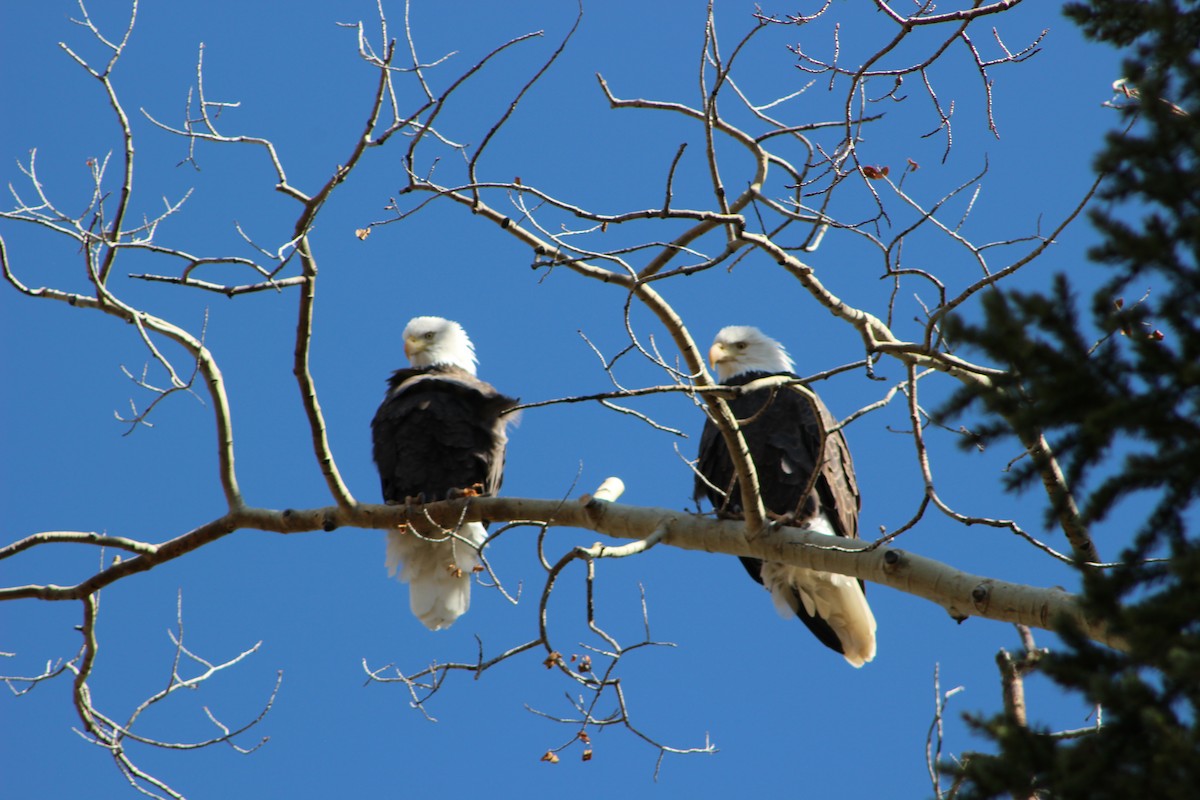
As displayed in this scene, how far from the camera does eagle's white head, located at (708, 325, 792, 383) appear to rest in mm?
6375

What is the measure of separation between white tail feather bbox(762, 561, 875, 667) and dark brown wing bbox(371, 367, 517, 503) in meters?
1.44

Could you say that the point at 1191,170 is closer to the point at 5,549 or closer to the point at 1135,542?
the point at 1135,542

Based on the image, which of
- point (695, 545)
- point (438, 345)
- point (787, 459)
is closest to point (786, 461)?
point (787, 459)

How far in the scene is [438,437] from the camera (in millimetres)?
5773

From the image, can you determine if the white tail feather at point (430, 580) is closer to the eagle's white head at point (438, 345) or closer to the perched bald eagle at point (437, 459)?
the perched bald eagle at point (437, 459)

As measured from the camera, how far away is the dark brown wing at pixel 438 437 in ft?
18.9

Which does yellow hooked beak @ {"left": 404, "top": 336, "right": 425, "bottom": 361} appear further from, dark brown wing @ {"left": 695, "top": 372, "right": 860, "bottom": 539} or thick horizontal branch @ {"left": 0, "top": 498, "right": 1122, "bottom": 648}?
thick horizontal branch @ {"left": 0, "top": 498, "right": 1122, "bottom": 648}

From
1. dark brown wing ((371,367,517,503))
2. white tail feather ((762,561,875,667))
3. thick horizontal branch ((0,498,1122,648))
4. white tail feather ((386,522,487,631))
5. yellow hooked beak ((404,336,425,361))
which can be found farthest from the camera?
yellow hooked beak ((404,336,425,361))

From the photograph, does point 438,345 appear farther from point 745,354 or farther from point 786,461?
point 786,461

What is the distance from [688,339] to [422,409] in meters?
2.61

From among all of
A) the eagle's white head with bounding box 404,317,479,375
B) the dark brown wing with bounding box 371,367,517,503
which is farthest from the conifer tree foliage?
the eagle's white head with bounding box 404,317,479,375

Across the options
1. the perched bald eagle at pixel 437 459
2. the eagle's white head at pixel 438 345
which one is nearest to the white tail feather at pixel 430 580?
the perched bald eagle at pixel 437 459

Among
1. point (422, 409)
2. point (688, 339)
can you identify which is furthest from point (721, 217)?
point (422, 409)

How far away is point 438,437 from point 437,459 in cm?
10
